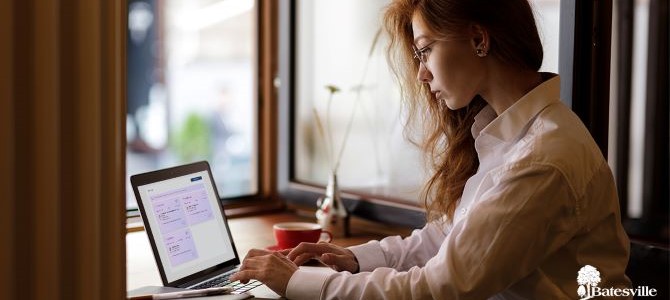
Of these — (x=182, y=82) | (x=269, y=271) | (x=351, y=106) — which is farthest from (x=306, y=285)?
(x=182, y=82)

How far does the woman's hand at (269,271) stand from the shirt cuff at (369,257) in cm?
26

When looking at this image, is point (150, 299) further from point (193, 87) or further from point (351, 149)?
point (193, 87)

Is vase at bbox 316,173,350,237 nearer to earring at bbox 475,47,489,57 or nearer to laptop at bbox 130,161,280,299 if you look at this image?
laptop at bbox 130,161,280,299

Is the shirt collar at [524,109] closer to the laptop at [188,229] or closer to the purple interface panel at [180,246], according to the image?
the laptop at [188,229]

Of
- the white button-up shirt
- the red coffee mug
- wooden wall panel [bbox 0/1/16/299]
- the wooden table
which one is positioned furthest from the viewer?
the red coffee mug

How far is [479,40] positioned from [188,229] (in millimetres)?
711

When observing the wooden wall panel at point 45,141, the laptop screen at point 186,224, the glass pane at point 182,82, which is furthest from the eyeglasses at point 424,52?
the glass pane at point 182,82

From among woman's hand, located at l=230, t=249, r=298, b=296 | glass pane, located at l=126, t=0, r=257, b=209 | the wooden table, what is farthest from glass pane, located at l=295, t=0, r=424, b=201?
glass pane, located at l=126, t=0, r=257, b=209

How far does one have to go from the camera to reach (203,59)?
9070mm

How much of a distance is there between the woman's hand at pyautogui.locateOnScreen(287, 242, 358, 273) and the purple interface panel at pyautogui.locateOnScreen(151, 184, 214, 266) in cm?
21

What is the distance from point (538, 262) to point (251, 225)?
1218 millimetres

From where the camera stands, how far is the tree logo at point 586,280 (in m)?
1.23

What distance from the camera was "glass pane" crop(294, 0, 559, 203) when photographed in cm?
219

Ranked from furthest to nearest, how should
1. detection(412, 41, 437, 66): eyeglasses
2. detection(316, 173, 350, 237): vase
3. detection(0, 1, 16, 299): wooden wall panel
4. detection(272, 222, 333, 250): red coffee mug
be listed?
detection(316, 173, 350, 237): vase
detection(272, 222, 333, 250): red coffee mug
detection(412, 41, 437, 66): eyeglasses
detection(0, 1, 16, 299): wooden wall panel
